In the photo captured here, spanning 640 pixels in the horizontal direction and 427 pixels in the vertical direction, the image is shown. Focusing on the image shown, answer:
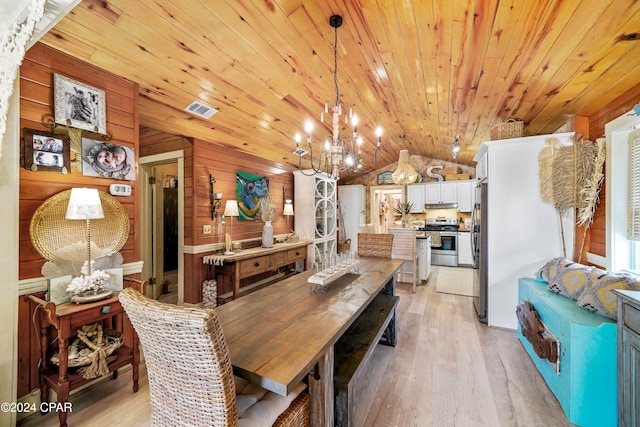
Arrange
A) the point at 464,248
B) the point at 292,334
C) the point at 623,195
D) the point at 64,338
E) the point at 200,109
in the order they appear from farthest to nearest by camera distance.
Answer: the point at 464,248, the point at 200,109, the point at 623,195, the point at 64,338, the point at 292,334

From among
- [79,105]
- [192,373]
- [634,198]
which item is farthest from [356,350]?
[79,105]

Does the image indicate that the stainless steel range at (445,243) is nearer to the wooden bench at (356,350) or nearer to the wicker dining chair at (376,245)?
the wicker dining chair at (376,245)

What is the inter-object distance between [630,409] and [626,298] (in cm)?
58

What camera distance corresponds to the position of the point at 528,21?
1545 mm

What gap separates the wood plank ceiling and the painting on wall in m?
0.91

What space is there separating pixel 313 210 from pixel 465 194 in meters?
4.02

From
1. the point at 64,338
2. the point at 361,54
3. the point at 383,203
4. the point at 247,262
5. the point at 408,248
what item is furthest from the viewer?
the point at 383,203

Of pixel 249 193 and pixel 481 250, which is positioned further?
pixel 249 193

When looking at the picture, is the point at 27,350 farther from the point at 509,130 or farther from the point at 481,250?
the point at 509,130

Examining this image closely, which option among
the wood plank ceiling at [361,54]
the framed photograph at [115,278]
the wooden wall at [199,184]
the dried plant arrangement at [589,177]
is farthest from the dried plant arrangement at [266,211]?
the dried plant arrangement at [589,177]

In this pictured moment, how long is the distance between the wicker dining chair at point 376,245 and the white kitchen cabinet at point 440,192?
4.03 m

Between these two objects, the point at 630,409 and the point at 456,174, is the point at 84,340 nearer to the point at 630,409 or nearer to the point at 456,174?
the point at 630,409

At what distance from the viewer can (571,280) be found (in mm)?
2035

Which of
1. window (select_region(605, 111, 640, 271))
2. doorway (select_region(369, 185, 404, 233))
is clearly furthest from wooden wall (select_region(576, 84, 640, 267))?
doorway (select_region(369, 185, 404, 233))
